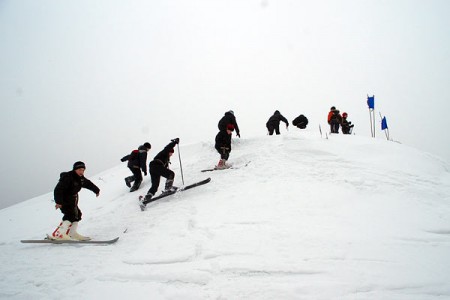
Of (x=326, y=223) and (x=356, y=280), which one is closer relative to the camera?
(x=356, y=280)

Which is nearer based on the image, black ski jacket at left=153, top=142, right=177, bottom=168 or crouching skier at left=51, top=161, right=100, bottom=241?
crouching skier at left=51, top=161, right=100, bottom=241

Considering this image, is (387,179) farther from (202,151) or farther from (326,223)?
(202,151)

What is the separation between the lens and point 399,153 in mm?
8727

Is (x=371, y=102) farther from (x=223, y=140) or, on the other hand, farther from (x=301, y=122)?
(x=223, y=140)

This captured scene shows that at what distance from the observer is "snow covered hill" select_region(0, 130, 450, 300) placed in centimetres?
310

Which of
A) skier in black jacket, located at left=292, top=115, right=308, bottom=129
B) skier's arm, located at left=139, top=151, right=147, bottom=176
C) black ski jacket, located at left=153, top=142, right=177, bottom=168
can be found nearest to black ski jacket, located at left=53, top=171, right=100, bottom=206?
black ski jacket, located at left=153, top=142, right=177, bottom=168

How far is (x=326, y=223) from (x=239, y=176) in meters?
3.46

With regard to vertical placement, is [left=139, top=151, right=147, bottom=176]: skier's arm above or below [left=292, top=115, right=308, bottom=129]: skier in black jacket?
below

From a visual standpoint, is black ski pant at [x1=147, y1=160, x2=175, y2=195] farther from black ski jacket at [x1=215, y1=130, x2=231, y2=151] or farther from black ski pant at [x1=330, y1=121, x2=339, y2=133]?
black ski pant at [x1=330, y1=121, x2=339, y2=133]

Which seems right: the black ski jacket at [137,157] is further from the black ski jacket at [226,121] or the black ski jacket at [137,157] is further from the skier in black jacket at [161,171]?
the black ski jacket at [226,121]

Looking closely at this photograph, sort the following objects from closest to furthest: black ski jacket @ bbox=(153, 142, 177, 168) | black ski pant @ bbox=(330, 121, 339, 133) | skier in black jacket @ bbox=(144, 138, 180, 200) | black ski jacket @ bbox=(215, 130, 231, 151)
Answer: skier in black jacket @ bbox=(144, 138, 180, 200) → black ski jacket @ bbox=(153, 142, 177, 168) → black ski jacket @ bbox=(215, 130, 231, 151) → black ski pant @ bbox=(330, 121, 339, 133)

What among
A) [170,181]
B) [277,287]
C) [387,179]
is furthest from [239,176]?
[277,287]

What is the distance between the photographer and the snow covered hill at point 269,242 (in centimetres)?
310

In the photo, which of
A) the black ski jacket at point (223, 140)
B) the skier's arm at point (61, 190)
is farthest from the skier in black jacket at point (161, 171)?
the skier's arm at point (61, 190)
